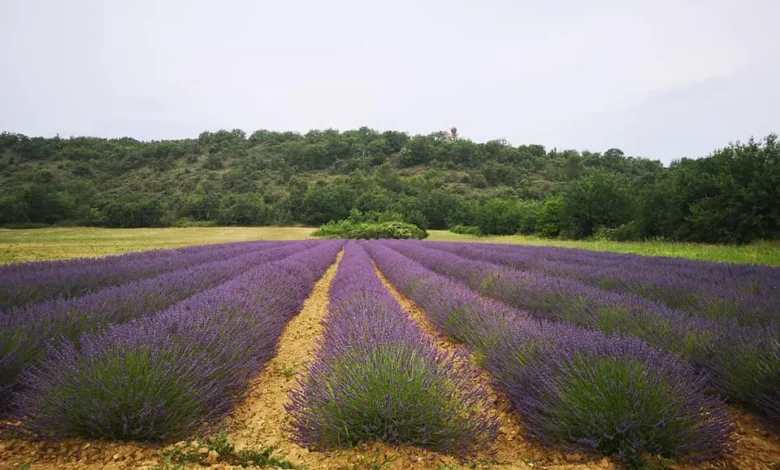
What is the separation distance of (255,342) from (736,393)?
3.34 m

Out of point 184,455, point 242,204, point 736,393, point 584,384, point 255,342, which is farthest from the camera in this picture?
point 242,204

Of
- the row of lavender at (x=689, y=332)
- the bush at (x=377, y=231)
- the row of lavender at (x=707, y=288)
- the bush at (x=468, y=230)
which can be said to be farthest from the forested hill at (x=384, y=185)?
the row of lavender at (x=689, y=332)

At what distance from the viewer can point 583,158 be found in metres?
56.5

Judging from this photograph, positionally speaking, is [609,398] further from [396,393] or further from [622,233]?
[622,233]

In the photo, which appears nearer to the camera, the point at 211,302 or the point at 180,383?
the point at 180,383

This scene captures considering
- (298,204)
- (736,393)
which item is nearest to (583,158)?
(298,204)

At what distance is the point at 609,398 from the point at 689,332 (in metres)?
1.37

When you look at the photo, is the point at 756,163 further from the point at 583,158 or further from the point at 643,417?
the point at 583,158

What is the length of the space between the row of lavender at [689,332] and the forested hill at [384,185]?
1353 centimetres

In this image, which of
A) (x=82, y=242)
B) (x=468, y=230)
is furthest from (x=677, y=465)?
(x=468, y=230)

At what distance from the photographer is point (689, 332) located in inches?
106

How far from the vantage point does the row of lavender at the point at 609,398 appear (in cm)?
171

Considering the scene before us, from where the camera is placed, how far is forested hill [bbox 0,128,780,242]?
48.0 ft

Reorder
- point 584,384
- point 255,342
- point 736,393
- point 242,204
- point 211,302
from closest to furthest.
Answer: point 584,384 < point 736,393 < point 255,342 < point 211,302 < point 242,204
